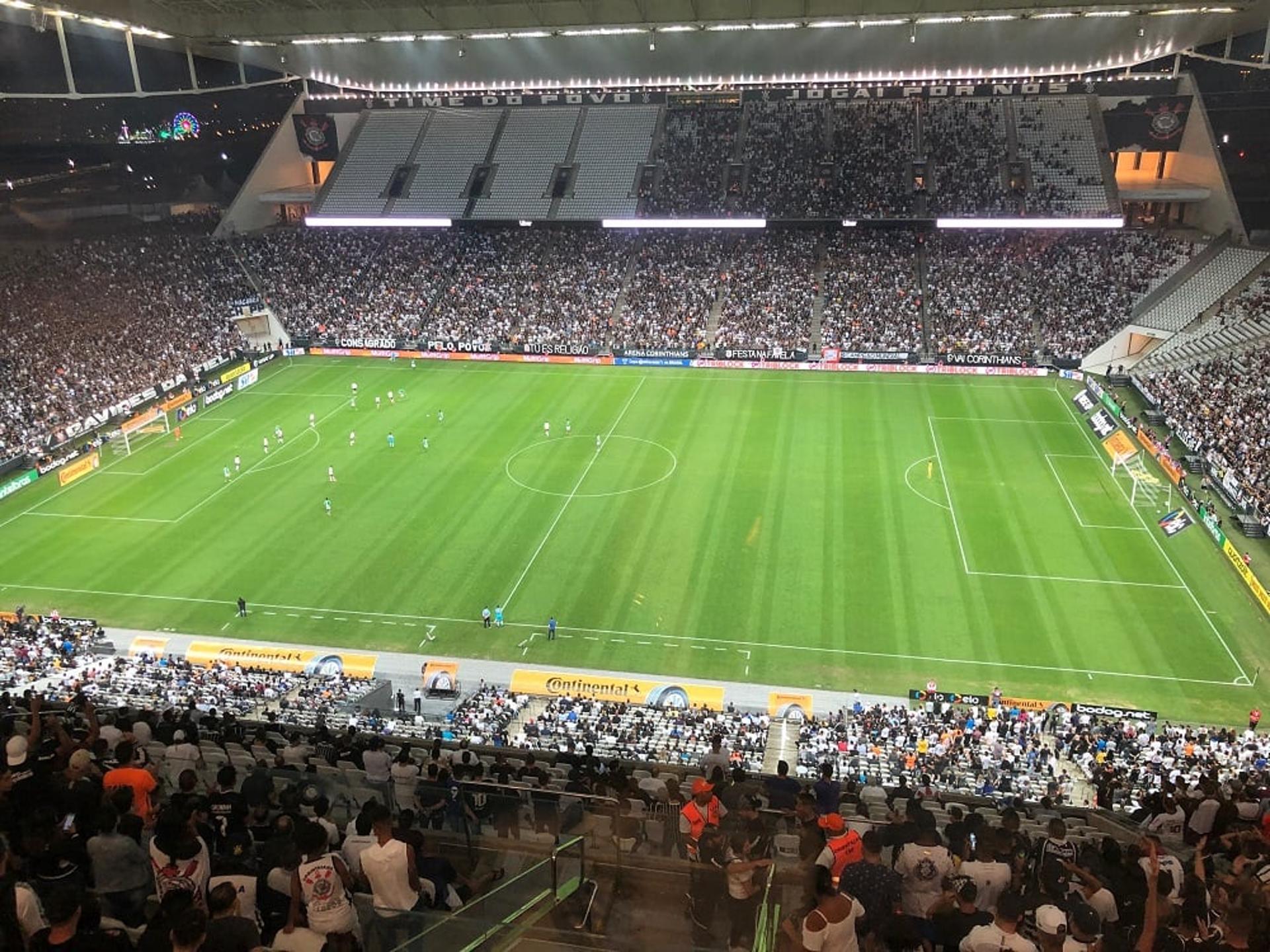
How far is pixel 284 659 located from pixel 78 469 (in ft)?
69.0

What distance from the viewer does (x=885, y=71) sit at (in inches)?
2648

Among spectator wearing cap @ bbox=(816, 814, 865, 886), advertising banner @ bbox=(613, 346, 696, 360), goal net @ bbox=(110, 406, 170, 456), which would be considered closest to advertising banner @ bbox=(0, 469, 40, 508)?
goal net @ bbox=(110, 406, 170, 456)

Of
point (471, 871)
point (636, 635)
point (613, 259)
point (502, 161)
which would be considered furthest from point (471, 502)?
point (502, 161)

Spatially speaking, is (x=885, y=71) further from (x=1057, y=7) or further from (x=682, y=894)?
(x=682, y=894)

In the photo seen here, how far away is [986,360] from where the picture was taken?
55562mm

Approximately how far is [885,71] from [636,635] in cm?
5322

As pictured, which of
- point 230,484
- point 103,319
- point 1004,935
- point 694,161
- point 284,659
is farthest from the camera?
point 694,161

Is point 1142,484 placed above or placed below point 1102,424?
below

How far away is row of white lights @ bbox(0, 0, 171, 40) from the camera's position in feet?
141

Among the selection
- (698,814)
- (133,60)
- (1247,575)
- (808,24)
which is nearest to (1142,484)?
(1247,575)

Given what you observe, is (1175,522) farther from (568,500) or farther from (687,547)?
(568,500)

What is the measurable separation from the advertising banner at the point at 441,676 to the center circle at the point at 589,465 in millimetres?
12524

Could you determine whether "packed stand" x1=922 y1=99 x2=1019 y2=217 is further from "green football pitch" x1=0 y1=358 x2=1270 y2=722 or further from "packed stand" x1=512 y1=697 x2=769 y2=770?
"packed stand" x1=512 y1=697 x2=769 y2=770

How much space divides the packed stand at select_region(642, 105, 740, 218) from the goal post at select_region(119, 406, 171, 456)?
3422 centimetres
